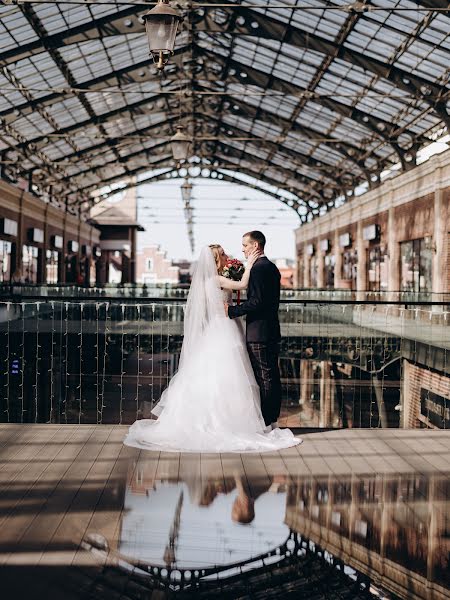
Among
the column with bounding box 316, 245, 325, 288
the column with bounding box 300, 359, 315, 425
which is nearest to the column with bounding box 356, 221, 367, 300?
the column with bounding box 300, 359, 315, 425

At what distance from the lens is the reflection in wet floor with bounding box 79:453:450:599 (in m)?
3.66

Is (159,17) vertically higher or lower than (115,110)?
lower

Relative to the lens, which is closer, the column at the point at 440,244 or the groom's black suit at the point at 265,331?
the groom's black suit at the point at 265,331

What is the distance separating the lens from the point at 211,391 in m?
6.76

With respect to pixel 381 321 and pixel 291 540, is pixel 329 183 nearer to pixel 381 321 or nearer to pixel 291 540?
pixel 381 321

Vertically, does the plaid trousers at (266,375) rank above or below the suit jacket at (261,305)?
below

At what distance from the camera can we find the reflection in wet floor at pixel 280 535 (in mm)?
3658

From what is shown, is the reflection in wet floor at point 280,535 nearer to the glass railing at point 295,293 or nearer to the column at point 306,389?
the glass railing at point 295,293

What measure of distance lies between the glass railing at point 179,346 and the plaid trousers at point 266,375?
1.58m

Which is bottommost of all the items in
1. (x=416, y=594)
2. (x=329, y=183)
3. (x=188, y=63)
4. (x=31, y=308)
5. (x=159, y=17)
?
(x=416, y=594)

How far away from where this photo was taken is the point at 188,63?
98.7ft

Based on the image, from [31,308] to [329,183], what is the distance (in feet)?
88.8

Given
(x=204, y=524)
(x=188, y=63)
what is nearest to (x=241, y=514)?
(x=204, y=524)

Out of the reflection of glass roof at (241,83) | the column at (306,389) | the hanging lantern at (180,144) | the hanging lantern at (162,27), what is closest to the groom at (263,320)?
the hanging lantern at (162,27)
